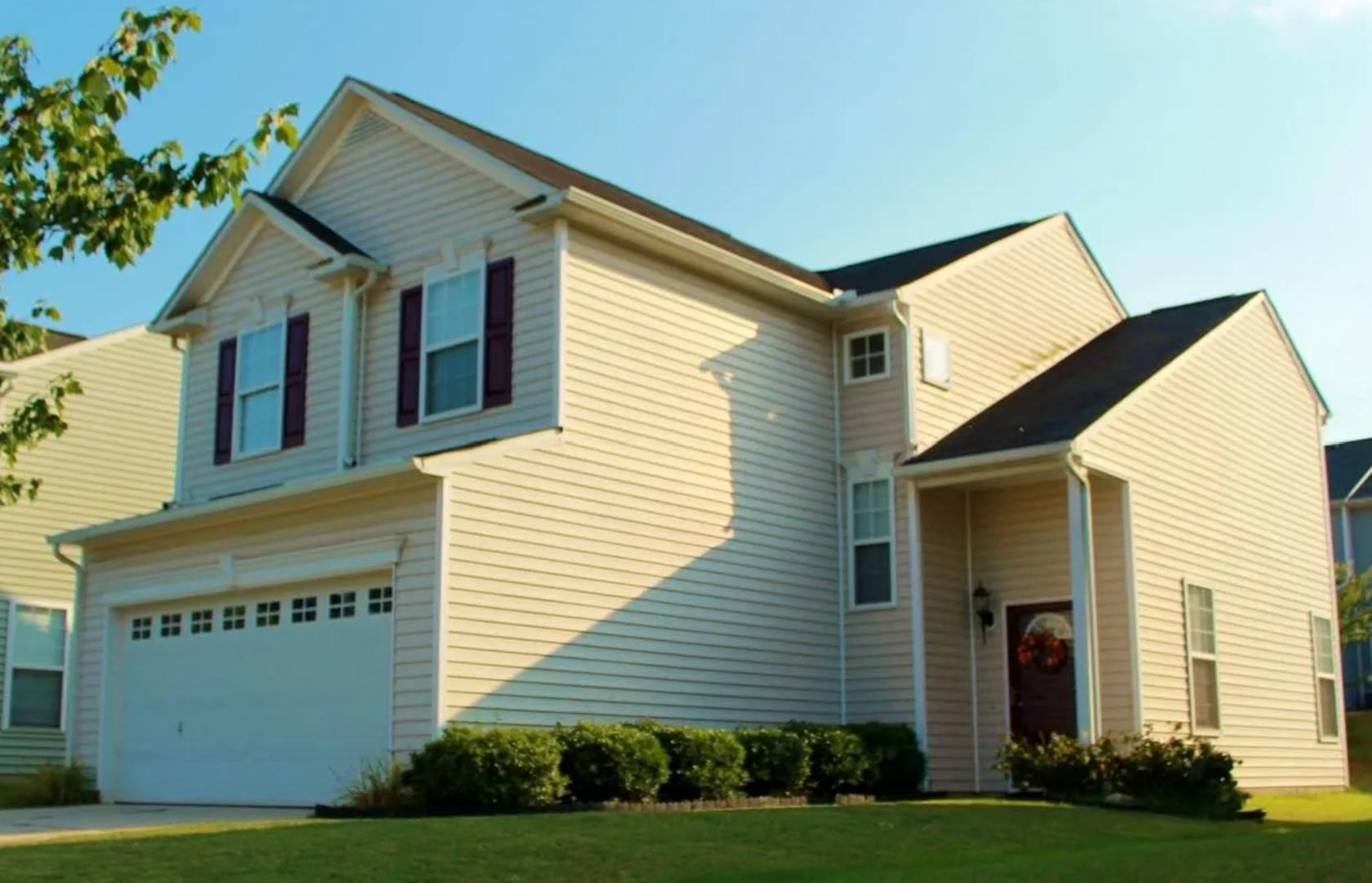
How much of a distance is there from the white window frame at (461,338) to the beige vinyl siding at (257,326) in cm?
146

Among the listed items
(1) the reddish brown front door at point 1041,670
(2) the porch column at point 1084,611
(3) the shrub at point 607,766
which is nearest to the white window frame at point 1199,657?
(1) the reddish brown front door at point 1041,670

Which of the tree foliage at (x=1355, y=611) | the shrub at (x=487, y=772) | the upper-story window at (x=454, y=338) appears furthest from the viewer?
the tree foliage at (x=1355, y=611)

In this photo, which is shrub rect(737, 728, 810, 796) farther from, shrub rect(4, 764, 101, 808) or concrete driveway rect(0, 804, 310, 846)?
shrub rect(4, 764, 101, 808)

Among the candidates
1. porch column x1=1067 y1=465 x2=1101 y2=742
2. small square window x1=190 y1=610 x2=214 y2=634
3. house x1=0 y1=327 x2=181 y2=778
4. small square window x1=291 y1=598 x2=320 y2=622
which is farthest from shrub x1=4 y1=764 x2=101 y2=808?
porch column x1=1067 y1=465 x2=1101 y2=742

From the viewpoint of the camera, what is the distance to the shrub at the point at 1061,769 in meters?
17.1

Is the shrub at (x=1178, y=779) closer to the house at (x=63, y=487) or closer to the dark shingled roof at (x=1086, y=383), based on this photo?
the dark shingled roof at (x=1086, y=383)

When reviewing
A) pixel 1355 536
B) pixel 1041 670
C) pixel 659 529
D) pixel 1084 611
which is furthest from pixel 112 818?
pixel 1355 536

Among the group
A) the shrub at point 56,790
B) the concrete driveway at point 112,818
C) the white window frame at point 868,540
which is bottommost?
the concrete driveway at point 112,818

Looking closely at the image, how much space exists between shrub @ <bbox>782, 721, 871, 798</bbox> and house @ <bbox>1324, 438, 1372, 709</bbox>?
2465 cm

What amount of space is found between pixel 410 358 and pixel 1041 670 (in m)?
8.49

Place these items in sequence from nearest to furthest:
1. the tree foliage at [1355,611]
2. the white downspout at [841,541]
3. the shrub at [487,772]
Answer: the shrub at [487,772]
the white downspout at [841,541]
the tree foliage at [1355,611]

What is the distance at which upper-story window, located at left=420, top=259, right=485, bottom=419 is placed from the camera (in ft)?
59.9

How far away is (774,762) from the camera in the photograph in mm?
16594

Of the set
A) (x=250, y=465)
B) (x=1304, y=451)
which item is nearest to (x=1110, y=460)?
(x=1304, y=451)
